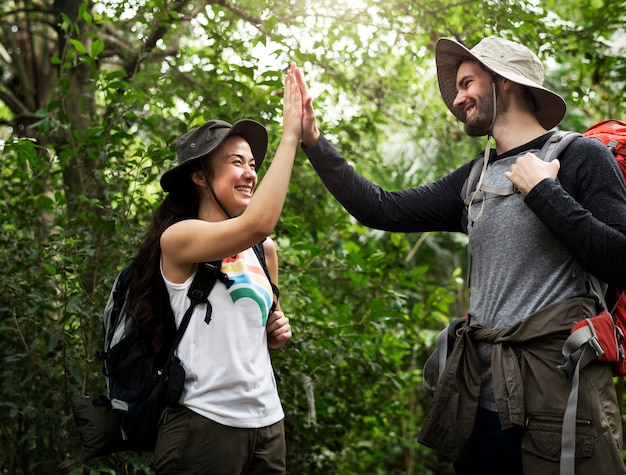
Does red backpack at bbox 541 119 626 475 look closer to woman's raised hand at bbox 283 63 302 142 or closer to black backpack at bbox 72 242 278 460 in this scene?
woman's raised hand at bbox 283 63 302 142

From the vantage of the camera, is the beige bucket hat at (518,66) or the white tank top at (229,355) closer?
the white tank top at (229,355)

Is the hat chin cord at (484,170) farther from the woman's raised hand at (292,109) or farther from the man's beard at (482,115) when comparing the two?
the woman's raised hand at (292,109)

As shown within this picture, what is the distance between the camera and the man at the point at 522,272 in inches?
85.0

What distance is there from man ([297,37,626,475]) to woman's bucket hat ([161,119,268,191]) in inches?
11.0

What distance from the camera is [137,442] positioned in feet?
8.19

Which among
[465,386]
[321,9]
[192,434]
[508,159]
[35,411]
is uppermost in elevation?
[321,9]

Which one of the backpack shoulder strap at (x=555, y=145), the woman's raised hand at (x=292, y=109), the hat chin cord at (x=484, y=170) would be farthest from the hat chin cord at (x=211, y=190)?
the backpack shoulder strap at (x=555, y=145)

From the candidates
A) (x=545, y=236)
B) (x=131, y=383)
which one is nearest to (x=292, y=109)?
(x=545, y=236)

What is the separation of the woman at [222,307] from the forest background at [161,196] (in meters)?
0.69

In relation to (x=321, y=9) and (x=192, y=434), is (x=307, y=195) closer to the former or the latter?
(x=321, y=9)

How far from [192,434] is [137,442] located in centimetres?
30

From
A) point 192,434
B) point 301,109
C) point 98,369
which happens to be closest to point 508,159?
point 301,109

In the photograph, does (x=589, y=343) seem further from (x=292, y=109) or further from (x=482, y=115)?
(x=292, y=109)

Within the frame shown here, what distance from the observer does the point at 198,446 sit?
231cm
